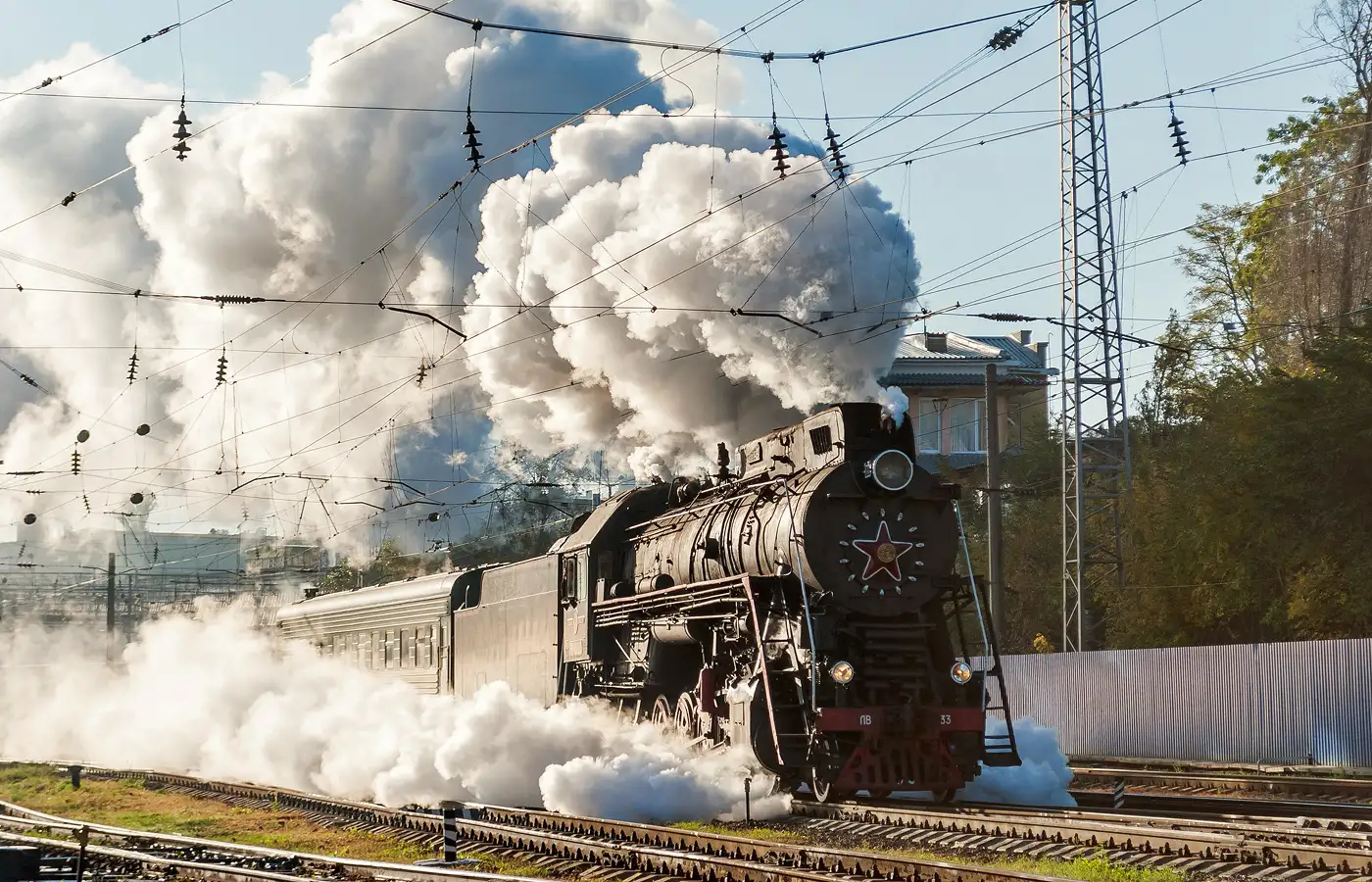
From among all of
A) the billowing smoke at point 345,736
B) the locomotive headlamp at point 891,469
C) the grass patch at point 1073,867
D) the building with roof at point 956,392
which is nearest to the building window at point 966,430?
the building with roof at point 956,392

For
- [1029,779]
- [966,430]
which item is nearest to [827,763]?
[1029,779]

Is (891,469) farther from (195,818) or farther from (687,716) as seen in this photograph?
(195,818)

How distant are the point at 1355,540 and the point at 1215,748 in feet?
16.4

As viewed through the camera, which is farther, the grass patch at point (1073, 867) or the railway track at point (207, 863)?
the railway track at point (207, 863)

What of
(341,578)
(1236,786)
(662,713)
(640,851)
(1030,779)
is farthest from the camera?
(341,578)

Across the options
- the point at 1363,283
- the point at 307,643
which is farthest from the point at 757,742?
the point at 1363,283

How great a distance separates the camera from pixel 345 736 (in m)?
21.3

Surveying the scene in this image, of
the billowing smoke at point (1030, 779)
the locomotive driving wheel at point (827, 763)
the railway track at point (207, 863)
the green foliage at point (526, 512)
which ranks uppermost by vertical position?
the green foliage at point (526, 512)

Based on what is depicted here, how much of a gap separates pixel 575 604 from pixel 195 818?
17.9 feet

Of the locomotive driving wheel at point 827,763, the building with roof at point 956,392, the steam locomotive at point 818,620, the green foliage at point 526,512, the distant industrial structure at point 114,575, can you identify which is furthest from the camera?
the building with roof at point 956,392

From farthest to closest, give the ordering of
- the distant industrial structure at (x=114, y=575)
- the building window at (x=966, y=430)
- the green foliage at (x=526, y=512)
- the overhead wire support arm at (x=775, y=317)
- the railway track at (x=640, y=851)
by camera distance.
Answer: the building window at (x=966, y=430), the distant industrial structure at (x=114, y=575), the green foliage at (x=526, y=512), the overhead wire support arm at (x=775, y=317), the railway track at (x=640, y=851)

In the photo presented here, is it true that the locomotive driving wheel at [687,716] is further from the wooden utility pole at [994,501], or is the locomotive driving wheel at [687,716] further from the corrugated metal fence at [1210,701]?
the wooden utility pole at [994,501]

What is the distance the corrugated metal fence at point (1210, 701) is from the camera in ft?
70.6

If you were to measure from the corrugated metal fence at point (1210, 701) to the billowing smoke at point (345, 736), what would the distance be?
11.1m
